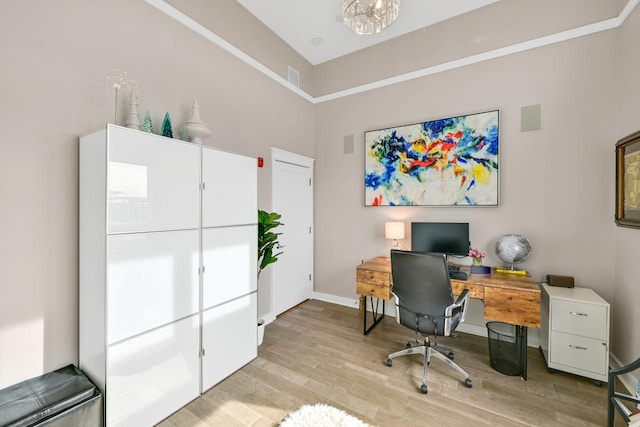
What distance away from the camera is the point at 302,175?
13.1ft

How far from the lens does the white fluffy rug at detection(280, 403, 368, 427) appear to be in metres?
1.75

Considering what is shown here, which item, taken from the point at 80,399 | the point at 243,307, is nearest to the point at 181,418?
the point at 80,399

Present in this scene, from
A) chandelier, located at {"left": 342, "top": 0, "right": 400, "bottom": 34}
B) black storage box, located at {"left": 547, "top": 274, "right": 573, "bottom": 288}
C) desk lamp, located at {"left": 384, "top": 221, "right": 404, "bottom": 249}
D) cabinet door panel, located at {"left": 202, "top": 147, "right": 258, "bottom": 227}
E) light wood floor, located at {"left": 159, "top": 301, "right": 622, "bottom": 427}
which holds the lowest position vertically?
light wood floor, located at {"left": 159, "top": 301, "right": 622, "bottom": 427}

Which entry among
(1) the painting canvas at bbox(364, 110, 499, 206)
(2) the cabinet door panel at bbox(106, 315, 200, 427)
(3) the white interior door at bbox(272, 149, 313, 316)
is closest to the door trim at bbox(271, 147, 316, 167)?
(3) the white interior door at bbox(272, 149, 313, 316)

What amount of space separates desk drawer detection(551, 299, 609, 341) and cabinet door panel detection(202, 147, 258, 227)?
2840 millimetres

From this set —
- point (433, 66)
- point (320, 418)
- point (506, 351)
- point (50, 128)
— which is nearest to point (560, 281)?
point (506, 351)

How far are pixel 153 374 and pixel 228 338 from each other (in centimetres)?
62

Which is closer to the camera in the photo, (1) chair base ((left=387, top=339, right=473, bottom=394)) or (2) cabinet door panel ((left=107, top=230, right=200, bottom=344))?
(2) cabinet door panel ((left=107, top=230, right=200, bottom=344))

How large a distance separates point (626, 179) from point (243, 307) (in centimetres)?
356

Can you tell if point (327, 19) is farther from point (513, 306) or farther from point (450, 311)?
point (513, 306)

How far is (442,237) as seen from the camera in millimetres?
3061

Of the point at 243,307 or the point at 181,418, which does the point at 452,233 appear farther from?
the point at 181,418

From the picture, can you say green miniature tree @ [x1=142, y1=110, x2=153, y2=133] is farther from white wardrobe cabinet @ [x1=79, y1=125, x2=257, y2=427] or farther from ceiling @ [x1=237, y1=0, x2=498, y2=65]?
ceiling @ [x1=237, y1=0, x2=498, y2=65]

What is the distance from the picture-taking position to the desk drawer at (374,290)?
2934 mm
